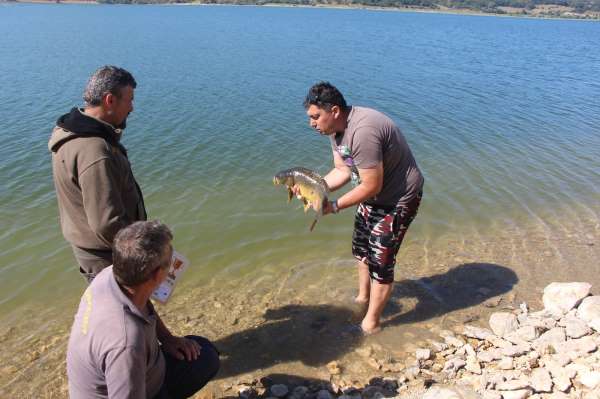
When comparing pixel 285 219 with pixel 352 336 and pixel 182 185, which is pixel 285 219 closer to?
pixel 182 185

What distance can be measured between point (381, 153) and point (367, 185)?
1.08ft

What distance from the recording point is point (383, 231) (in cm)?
505

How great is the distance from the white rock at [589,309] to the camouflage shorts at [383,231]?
2.38m

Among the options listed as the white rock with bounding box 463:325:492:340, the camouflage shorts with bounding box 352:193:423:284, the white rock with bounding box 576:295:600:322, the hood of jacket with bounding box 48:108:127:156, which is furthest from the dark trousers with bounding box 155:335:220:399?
the white rock with bounding box 576:295:600:322

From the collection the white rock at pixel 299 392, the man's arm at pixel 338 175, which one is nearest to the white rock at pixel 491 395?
the white rock at pixel 299 392

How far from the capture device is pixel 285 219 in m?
9.23

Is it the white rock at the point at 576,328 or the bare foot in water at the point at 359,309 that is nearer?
the white rock at the point at 576,328

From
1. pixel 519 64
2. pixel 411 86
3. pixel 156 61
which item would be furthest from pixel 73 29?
pixel 519 64

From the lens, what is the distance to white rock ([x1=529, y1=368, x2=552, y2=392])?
14.0 ft

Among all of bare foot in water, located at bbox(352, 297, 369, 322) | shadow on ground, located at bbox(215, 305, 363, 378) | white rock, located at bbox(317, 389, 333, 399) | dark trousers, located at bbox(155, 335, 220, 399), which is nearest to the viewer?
dark trousers, located at bbox(155, 335, 220, 399)

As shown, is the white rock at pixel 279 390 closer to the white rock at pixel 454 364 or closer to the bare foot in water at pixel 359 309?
the bare foot in water at pixel 359 309

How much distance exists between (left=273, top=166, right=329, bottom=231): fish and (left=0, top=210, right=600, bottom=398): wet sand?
1849 millimetres

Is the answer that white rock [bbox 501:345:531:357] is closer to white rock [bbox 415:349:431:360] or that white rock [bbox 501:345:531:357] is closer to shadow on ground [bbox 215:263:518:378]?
white rock [bbox 415:349:431:360]

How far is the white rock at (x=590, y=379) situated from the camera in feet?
13.7
